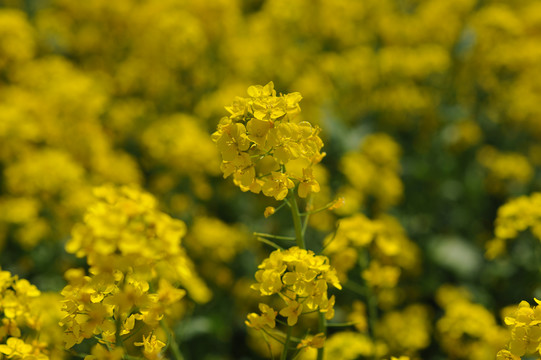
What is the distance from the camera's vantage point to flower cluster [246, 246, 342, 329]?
1743 mm

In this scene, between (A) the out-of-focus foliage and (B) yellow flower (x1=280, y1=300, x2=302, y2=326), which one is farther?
(A) the out-of-focus foliage

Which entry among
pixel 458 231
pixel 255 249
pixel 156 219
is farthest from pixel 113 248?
pixel 458 231

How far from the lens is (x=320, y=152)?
3.54m

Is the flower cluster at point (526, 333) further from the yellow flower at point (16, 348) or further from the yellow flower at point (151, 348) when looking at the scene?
the yellow flower at point (16, 348)

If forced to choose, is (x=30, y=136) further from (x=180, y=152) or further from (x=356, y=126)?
(x=356, y=126)

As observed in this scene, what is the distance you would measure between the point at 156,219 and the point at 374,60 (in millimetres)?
4276

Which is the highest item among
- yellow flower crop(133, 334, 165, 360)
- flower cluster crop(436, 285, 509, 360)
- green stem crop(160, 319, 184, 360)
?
yellow flower crop(133, 334, 165, 360)

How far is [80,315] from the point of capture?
167cm

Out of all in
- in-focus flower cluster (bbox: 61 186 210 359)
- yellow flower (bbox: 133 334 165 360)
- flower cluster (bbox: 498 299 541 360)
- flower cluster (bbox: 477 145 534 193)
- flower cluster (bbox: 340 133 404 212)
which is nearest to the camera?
in-focus flower cluster (bbox: 61 186 210 359)

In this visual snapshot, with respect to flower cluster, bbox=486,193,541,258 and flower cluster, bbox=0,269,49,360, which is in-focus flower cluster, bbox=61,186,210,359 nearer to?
flower cluster, bbox=0,269,49,360

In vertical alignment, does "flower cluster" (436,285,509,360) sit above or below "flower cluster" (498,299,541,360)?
below

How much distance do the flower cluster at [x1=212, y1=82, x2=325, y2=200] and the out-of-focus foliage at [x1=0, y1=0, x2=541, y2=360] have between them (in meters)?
0.58

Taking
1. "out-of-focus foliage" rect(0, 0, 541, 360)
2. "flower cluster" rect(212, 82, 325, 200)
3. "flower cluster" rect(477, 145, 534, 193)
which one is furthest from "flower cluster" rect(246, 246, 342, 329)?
"flower cluster" rect(477, 145, 534, 193)

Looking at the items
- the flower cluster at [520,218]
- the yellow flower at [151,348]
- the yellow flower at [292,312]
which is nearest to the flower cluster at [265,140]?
the yellow flower at [292,312]
